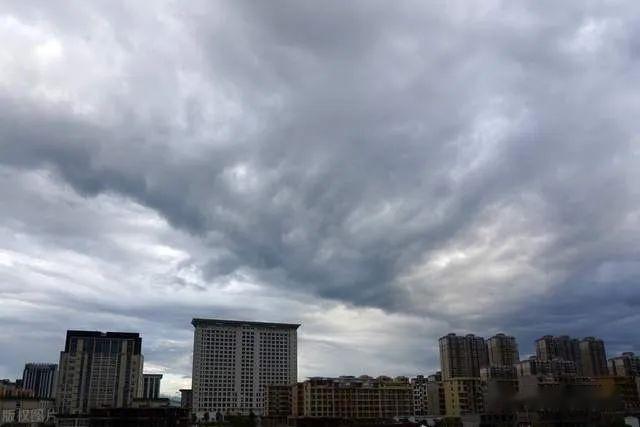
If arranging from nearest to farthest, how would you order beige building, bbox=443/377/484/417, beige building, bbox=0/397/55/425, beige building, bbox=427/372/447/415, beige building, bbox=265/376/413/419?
beige building, bbox=443/377/484/417
beige building, bbox=0/397/55/425
beige building, bbox=265/376/413/419
beige building, bbox=427/372/447/415

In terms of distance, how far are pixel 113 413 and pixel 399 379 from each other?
111 meters

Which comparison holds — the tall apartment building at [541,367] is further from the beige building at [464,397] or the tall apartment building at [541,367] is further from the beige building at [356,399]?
the beige building at [356,399]

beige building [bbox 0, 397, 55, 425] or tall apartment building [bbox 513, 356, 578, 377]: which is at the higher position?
tall apartment building [bbox 513, 356, 578, 377]

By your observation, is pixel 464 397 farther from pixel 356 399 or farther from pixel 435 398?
pixel 356 399

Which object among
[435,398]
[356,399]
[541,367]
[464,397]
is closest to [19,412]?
[356,399]

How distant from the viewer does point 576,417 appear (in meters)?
98.9

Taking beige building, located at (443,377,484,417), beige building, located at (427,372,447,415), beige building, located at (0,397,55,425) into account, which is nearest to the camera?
beige building, located at (443,377,484,417)

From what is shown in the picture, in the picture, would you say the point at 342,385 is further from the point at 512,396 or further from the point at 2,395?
the point at 2,395

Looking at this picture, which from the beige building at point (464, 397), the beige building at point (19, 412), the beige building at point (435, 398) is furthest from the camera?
the beige building at point (435, 398)

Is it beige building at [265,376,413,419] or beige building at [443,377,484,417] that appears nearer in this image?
beige building at [443,377,484,417]

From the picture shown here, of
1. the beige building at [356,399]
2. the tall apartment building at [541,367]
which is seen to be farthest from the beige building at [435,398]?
the tall apartment building at [541,367]

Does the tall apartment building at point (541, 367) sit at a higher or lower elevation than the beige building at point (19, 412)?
higher

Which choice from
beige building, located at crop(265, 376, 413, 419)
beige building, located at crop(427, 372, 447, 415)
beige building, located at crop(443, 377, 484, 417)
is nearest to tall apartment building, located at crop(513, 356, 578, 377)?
beige building, located at crop(443, 377, 484, 417)

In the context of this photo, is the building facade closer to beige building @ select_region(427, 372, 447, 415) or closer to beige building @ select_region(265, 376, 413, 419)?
beige building @ select_region(265, 376, 413, 419)
